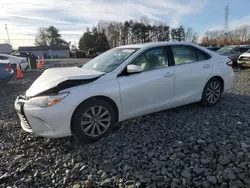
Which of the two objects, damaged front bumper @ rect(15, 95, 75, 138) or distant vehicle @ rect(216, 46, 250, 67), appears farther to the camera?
distant vehicle @ rect(216, 46, 250, 67)

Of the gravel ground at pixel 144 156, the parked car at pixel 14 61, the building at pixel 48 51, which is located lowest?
the gravel ground at pixel 144 156

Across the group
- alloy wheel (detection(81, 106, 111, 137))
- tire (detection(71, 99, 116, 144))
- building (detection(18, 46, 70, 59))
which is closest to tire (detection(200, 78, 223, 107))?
tire (detection(71, 99, 116, 144))

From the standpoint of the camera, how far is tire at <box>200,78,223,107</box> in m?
4.59

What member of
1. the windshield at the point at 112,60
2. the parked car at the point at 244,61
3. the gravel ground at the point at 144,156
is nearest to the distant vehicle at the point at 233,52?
the parked car at the point at 244,61

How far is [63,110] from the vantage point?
304 cm

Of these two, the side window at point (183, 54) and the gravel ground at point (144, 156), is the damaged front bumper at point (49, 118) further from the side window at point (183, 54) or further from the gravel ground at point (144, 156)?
the side window at point (183, 54)

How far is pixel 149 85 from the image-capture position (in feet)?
12.2

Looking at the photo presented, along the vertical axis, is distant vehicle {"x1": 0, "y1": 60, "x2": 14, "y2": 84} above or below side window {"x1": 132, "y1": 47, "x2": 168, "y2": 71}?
below

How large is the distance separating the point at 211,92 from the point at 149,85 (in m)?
1.79

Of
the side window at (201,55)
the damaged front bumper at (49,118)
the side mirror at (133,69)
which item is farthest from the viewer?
the side window at (201,55)

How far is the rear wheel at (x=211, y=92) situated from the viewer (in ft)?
15.1

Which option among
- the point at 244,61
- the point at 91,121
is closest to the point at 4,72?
the point at 91,121

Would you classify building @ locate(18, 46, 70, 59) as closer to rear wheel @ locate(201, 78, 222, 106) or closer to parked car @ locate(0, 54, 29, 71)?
parked car @ locate(0, 54, 29, 71)

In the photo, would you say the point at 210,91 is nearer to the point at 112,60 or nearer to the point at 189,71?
the point at 189,71
